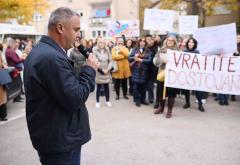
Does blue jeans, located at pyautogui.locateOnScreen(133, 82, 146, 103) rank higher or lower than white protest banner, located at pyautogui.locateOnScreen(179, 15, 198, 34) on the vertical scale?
lower

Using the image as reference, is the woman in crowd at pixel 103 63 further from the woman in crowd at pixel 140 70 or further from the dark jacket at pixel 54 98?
the dark jacket at pixel 54 98

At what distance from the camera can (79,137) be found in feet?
7.40

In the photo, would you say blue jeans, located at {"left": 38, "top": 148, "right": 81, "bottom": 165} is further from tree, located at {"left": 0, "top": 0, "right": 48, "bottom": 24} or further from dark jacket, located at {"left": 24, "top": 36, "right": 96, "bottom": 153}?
tree, located at {"left": 0, "top": 0, "right": 48, "bottom": 24}

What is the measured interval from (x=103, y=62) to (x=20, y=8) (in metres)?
17.7

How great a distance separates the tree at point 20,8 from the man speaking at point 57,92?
70.1 ft

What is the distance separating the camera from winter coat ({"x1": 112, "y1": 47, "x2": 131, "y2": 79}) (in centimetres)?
841

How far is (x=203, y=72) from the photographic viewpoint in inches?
270

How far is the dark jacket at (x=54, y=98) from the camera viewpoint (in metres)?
2.00

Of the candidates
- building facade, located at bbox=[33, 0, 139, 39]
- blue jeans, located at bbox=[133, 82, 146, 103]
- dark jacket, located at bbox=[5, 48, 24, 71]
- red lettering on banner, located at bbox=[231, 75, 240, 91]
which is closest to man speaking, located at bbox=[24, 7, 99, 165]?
red lettering on banner, located at bbox=[231, 75, 240, 91]

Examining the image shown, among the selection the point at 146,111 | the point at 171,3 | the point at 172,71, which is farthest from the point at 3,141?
the point at 171,3

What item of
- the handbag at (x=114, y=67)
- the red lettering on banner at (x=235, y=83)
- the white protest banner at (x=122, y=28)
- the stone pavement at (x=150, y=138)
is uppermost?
the white protest banner at (x=122, y=28)

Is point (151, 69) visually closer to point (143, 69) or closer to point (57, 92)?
point (143, 69)

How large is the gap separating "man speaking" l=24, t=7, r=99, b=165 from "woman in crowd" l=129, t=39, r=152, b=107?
17.9ft

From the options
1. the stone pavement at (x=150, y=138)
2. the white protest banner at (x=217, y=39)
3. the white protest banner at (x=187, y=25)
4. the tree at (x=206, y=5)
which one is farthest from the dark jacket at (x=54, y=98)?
the tree at (x=206, y=5)
